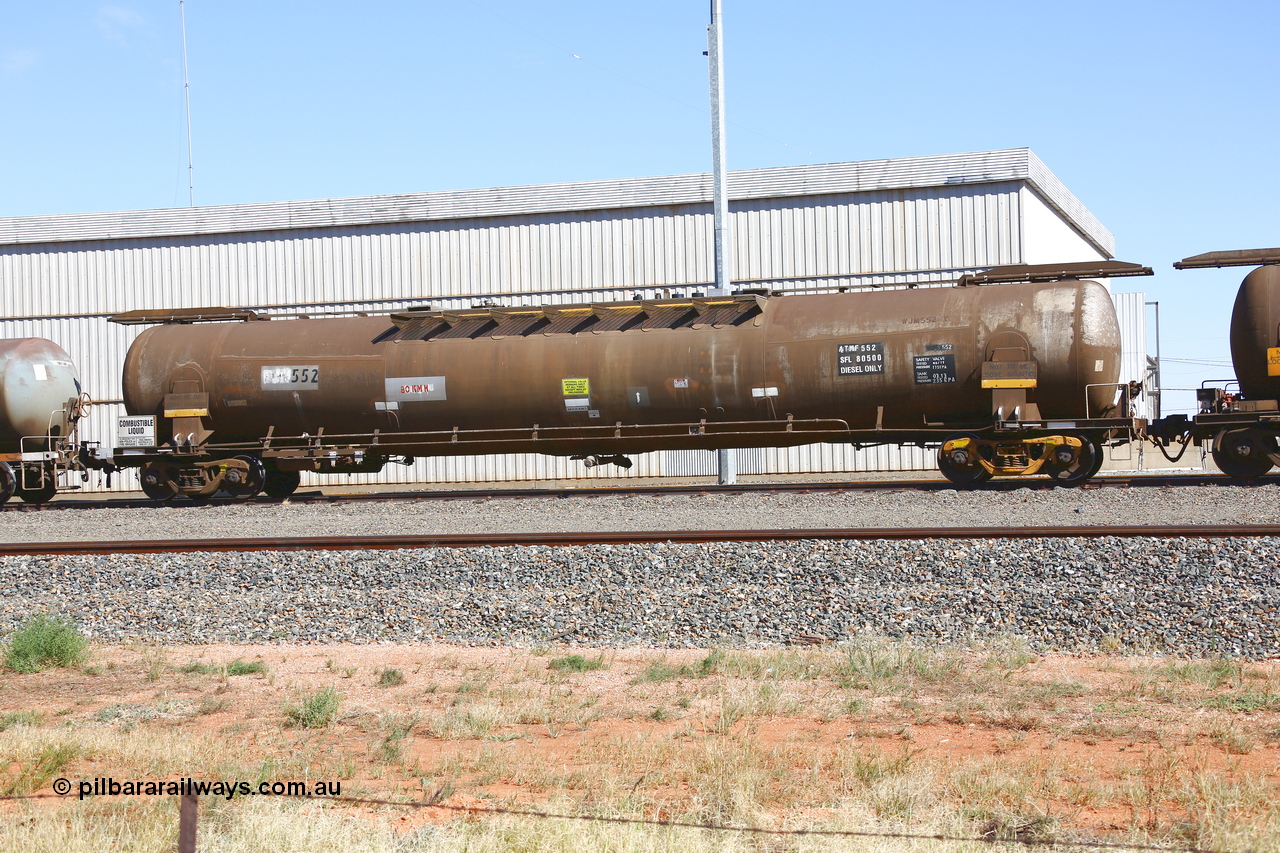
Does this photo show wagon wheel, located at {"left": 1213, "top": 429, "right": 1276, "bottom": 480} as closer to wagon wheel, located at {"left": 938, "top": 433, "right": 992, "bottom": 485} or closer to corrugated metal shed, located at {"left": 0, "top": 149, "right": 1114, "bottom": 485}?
wagon wheel, located at {"left": 938, "top": 433, "right": 992, "bottom": 485}

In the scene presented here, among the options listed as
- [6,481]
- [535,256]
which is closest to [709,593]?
[6,481]

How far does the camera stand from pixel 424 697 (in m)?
7.44

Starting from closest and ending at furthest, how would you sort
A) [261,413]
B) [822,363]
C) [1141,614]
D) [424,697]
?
[424,697]
[1141,614]
[822,363]
[261,413]

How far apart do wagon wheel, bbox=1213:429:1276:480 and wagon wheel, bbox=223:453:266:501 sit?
16.8 m

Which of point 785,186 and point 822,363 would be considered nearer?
point 822,363

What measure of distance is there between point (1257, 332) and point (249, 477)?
1777cm

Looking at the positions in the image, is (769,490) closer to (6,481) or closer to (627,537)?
(627,537)

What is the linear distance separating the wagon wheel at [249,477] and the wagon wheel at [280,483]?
0.49 meters

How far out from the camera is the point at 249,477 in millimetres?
19922

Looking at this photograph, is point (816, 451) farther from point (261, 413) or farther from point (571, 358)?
point (261, 413)

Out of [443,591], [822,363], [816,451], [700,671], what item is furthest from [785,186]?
[700,671]

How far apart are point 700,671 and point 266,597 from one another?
4864 mm

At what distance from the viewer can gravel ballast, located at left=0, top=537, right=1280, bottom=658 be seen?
28.2 ft

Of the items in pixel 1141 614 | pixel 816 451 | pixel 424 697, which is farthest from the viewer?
pixel 816 451
